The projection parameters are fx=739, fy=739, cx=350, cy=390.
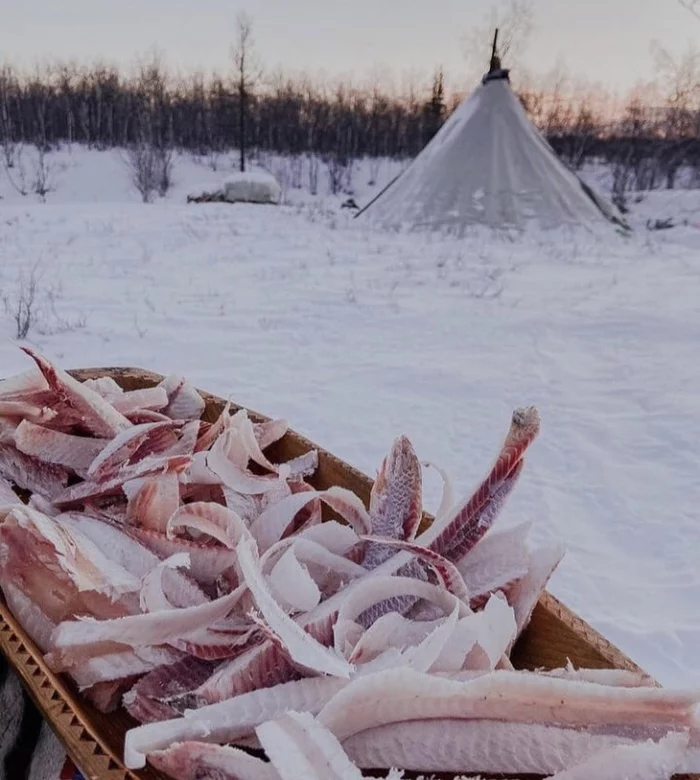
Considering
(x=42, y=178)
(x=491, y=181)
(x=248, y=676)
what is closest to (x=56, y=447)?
(x=248, y=676)

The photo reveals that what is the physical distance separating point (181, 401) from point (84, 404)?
384 millimetres

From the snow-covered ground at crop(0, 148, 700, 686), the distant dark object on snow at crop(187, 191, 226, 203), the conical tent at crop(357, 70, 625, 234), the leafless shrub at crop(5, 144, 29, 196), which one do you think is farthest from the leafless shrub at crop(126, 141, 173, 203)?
the snow-covered ground at crop(0, 148, 700, 686)

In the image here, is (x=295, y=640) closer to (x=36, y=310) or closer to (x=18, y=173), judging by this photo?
(x=36, y=310)

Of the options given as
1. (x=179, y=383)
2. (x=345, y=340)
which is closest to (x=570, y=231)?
(x=345, y=340)

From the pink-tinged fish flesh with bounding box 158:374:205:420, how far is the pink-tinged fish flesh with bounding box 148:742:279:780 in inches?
49.4

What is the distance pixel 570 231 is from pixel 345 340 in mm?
8052

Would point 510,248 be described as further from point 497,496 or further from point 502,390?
point 497,496

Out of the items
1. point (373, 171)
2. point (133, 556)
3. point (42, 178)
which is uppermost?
point (373, 171)

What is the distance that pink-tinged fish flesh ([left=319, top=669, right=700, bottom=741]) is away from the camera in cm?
90

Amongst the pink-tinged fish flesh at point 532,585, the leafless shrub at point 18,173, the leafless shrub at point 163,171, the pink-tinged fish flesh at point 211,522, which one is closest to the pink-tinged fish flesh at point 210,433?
the pink-tinged fish flesh at point 211,522

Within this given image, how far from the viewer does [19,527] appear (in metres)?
1.24

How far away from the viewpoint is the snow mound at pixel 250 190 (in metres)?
18.2

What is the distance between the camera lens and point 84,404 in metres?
1.74

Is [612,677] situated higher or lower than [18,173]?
lower
